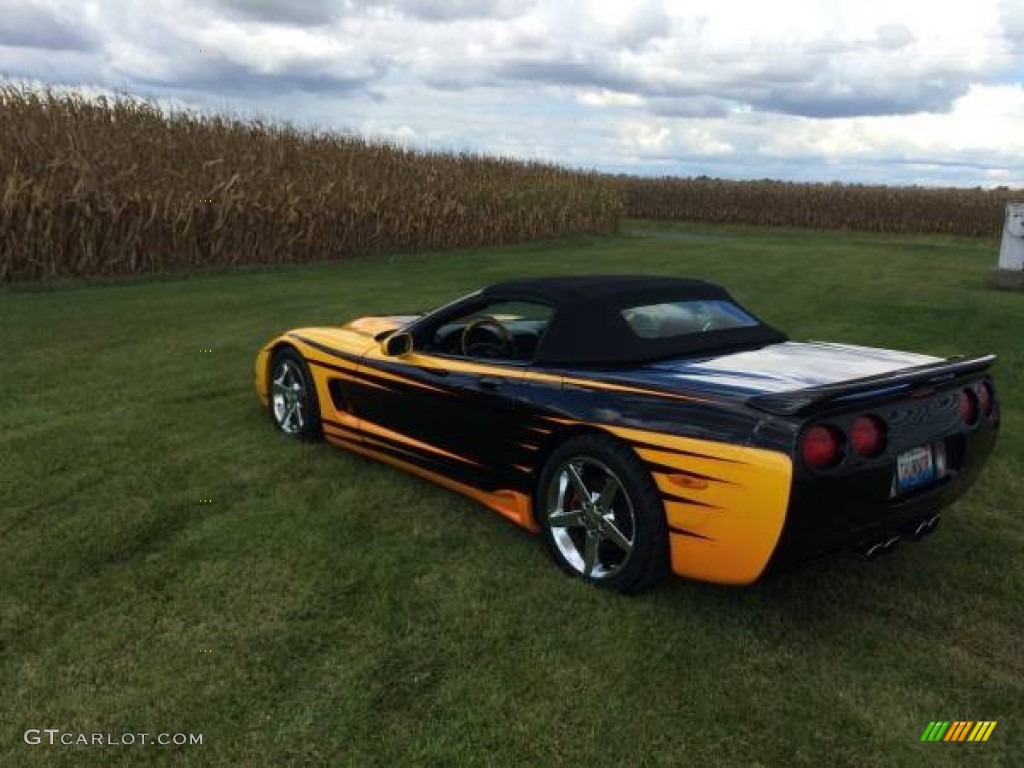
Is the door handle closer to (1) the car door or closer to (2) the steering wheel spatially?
(1) the car door

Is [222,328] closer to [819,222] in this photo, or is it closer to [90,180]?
[90,180]

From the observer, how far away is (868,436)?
10.0ft

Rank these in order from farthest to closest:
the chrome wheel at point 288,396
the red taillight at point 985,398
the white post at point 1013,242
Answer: the white post at point 1013,242 < the chrome wheel at point 288,396 < the red taillight at point 985,398

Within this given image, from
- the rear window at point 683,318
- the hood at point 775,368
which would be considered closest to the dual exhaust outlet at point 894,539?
the hood at point 775,368

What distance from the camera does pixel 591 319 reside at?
12.6 feet

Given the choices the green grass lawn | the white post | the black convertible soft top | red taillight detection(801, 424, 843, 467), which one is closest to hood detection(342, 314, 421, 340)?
the green grass lawn

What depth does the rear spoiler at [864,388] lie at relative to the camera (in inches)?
114

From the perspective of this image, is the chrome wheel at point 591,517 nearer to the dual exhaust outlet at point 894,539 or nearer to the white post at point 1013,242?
the dual exhaust outlet at point 894,539

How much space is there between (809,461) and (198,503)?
3169 millimetres

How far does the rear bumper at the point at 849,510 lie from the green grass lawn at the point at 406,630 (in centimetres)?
43

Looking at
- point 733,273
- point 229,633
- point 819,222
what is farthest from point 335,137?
point 819,222

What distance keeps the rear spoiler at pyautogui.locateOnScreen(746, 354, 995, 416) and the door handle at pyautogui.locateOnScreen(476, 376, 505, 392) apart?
4.32 feet

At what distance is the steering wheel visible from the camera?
434cm

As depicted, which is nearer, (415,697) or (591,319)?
(415,697)
